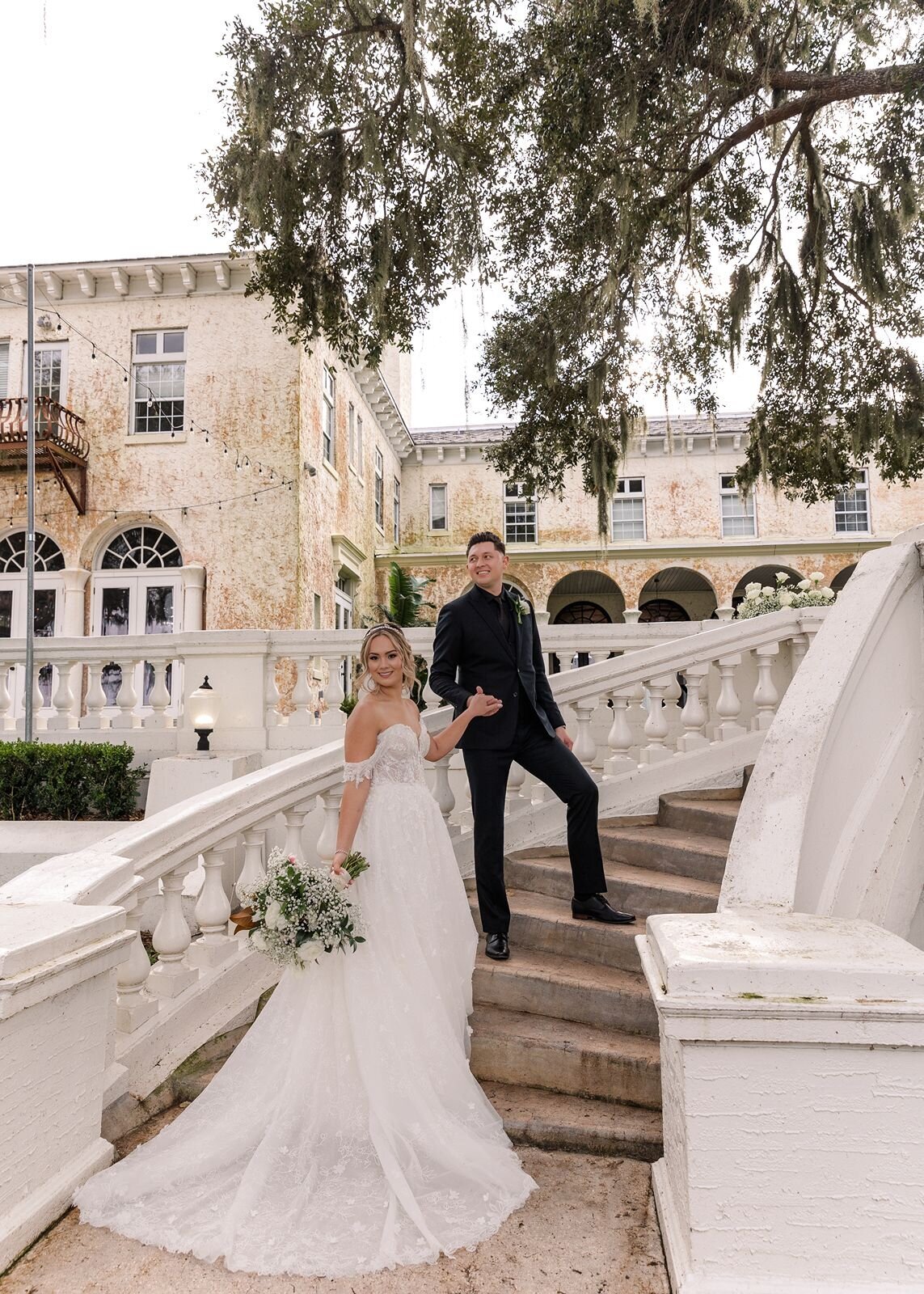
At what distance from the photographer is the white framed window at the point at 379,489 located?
1922 centimetres

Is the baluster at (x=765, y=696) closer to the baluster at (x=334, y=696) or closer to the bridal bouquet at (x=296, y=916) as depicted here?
the baluster at (x=334, y=696)

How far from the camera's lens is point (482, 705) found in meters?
3.46

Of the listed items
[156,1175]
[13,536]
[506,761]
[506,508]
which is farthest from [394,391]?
[156,1175]

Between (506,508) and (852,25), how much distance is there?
15.4 metres

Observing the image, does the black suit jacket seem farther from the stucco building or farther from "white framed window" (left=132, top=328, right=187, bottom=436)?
"white framed window" (left=132, top=328, right=187, bottom=436)

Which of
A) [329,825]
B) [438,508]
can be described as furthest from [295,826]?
[438,508]

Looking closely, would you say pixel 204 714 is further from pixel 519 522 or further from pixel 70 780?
pixel 519 522

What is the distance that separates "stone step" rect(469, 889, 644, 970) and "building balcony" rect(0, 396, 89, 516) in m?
11.8

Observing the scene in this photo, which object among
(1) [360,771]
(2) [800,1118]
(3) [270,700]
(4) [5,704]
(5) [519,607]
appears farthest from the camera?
(4) [5,704]

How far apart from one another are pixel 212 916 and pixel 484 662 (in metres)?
1.66

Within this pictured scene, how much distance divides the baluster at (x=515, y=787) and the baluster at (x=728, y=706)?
1.33 metres

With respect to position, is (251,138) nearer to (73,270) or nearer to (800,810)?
(800,810)

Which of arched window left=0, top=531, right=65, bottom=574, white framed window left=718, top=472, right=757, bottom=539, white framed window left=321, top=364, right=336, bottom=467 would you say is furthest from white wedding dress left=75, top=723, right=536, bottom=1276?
white framed window left=718, top=472, right=757, bottom=539

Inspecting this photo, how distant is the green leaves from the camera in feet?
18.8
